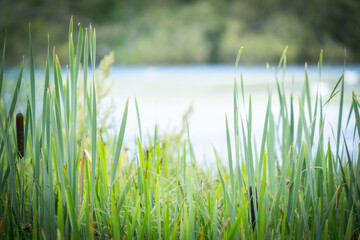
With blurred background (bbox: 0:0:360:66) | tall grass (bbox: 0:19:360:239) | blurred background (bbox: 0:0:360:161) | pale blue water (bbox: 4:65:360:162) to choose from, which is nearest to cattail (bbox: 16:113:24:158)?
tall grass (bbox: 0:19:360:239)

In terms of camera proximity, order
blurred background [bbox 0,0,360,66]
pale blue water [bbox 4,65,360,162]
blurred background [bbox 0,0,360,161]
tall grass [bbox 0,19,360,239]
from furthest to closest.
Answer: blurred background [bbox 0,0,360,66]
blurred background [bbox 0,0,360,161]
pale blue water [bbox 4,65,360,162]
tall grass [bbox 0,19,360,239]

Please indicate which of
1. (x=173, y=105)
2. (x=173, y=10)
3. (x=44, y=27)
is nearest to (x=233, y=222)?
(x=173, y=105)

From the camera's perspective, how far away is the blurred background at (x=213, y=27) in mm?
8305

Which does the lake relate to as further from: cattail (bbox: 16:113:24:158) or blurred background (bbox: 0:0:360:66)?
cattail (bbox: 16:113:24:158)

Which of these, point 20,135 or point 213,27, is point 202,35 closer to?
point 213,27

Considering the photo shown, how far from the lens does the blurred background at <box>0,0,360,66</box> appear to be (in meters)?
8.30

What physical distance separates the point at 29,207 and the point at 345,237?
0.47 metres

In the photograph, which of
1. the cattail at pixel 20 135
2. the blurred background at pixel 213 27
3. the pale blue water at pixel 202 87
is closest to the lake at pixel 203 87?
the pale blue water at pixel 202 87

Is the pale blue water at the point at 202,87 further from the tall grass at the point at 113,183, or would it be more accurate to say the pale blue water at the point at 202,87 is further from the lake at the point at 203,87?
the tall grass at the point at 113,183

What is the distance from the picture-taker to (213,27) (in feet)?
31.7

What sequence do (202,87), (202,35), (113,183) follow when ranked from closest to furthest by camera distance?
1. (113,183)
2. (202,87)
3. (202,35)

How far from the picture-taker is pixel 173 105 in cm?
595

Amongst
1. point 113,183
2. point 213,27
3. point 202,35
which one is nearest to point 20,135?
point 113,183

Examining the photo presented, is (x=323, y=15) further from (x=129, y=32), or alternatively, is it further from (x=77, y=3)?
(x=77, y=3)
